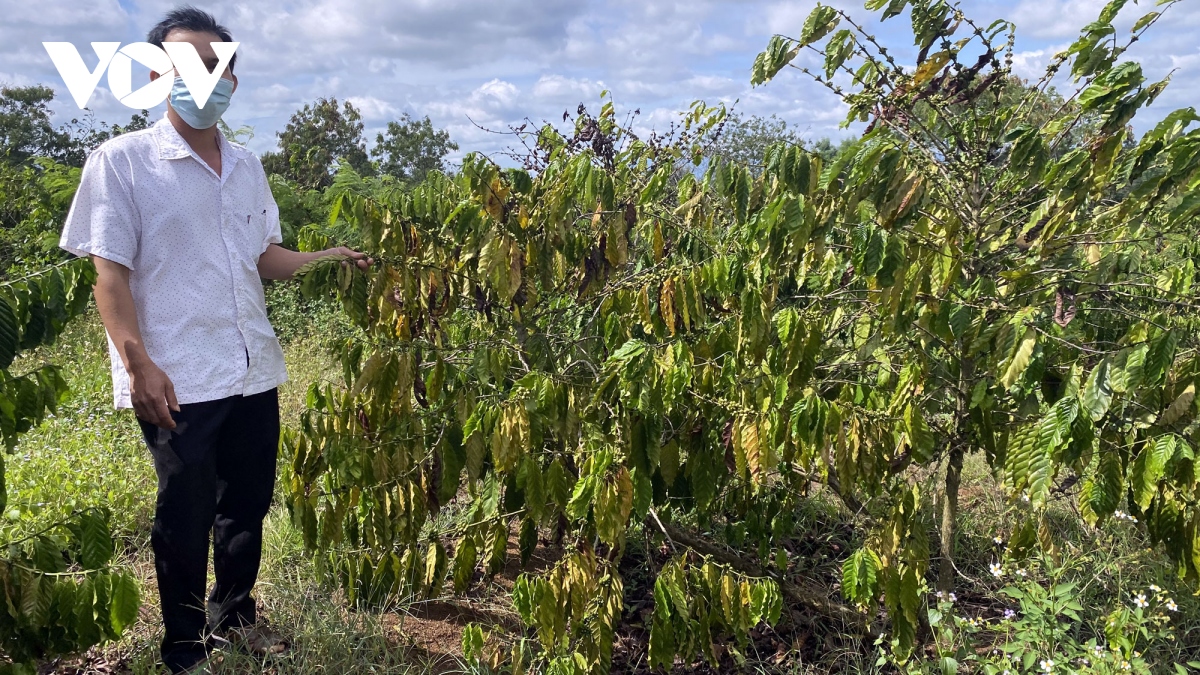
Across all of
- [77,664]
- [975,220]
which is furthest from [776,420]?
[77,664]

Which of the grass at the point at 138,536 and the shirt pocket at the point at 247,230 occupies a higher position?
the shirt pocket at the point at 247,230

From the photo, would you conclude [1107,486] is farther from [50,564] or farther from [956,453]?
[50,564]

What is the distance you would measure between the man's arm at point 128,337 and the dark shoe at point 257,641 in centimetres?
73

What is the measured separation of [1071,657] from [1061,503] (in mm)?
1657

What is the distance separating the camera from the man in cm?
208

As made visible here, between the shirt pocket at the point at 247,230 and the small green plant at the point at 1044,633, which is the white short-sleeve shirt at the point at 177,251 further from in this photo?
the small green plant at the point at 1044,633

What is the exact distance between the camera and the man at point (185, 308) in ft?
6.82

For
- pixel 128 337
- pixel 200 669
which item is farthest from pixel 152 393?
pixel 200 669

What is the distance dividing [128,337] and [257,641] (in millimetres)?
957

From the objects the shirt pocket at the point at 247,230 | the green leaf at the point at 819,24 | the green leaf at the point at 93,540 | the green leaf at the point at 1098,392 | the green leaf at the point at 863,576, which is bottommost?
the green leaf at the point at 863,576

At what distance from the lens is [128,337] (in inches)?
81.1

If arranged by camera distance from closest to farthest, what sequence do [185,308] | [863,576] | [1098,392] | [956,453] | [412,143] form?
[1098,392]
[863,576]
[185,308]
[956,453]
[412,143]

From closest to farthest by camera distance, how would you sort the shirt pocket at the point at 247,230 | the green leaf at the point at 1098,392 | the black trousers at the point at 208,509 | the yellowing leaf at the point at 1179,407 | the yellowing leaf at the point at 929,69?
the green leaf at the point at 1098,392, the yellowing leaf at the point at 1179,407, the yellowing leaf at the point at 929,69, the black trousers at the point at 208,509, the shirt pocket at the point at 247,230

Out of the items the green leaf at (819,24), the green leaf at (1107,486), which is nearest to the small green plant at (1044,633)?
the green leaf at (1107,486)
